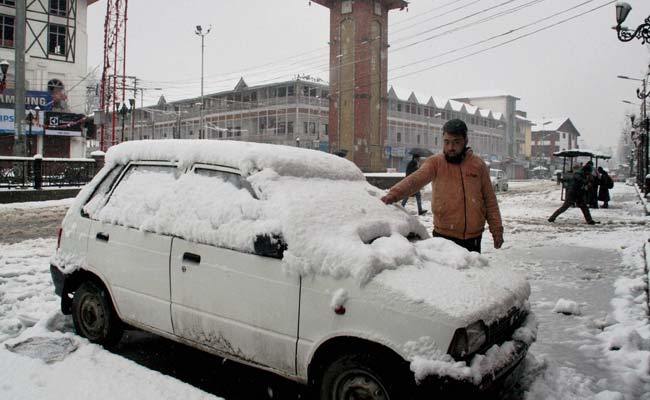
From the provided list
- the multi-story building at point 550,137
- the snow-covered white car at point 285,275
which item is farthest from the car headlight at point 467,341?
the multi-story building at point 550,137

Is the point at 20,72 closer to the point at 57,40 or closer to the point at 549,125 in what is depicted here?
the point at 57,40

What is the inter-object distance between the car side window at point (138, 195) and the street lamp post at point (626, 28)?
1153cm

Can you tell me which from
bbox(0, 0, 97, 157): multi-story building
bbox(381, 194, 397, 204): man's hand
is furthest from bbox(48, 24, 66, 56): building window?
bbox(381, 194, 397, 204): man's hand

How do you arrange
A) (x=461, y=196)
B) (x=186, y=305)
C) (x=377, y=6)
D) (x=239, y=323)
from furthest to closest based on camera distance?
(x=377, y=6) < (x=461, y=196) < (x=186, y=305) < (x=239, y=323)

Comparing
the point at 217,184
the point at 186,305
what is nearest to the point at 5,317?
the point at 186,305

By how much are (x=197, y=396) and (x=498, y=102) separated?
3918 inches

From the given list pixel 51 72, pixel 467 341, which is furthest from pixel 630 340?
pixel 51 72

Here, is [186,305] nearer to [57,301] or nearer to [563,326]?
[57,301]

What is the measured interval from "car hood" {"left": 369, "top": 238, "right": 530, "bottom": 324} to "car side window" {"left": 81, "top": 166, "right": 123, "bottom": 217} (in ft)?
8.87

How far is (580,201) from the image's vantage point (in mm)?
14133

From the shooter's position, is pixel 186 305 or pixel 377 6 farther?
pixel 377 6

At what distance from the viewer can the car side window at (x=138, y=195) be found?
407 centimetres

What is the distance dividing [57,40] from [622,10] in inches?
1590

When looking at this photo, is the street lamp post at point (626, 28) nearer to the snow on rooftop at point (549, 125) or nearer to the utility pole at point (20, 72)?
the utility pole at point (20, 72)
